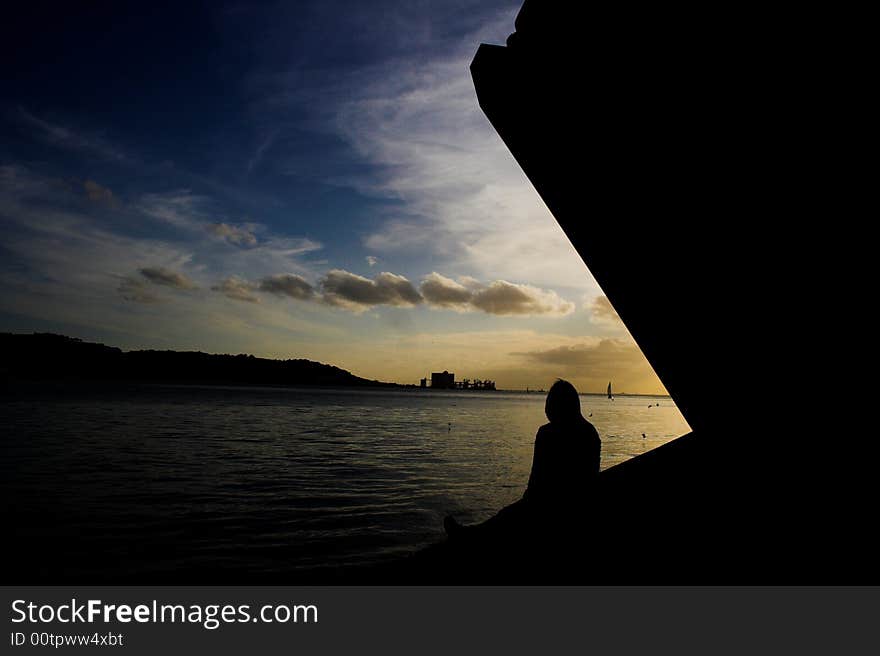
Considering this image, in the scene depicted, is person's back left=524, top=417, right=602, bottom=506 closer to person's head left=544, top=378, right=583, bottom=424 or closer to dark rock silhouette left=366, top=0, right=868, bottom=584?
person's head left=544, top=378, right=583, bottom=424

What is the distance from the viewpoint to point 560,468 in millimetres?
4305

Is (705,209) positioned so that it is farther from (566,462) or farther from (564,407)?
(566,462)

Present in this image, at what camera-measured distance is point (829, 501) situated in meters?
2.13

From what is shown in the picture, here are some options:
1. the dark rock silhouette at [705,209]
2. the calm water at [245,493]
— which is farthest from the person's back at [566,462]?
the calm water at [245,493]

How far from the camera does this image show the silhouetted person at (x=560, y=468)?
162 inches

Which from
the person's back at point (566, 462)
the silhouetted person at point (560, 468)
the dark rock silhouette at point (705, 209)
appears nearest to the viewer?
the dark rock silhouette at point (705, 209)

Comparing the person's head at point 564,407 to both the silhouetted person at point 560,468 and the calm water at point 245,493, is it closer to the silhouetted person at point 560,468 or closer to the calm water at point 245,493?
the silhouetted person at point 560,468

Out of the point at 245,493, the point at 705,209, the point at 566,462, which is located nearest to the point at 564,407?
the point at 566,462

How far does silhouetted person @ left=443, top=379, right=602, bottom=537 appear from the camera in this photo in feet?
13.5

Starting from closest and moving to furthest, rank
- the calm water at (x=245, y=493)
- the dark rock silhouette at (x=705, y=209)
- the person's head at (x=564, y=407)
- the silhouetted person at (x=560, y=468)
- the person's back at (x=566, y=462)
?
1. the dark rock silhouette at (x=705, y=209)
2. the silhouetted person at (x=560, y=468)
3. the person's back at (x=566, y=462)
4. the person's head at (x=564, y=407)
5. the calm water at (x=245, y=493)

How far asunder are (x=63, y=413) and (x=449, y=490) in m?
42.9

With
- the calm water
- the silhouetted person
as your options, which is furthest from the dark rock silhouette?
the calm water

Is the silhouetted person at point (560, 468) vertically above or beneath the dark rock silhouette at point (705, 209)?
beneath

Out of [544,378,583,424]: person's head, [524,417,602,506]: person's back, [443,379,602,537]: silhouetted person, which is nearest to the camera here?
[443,379,602,537]: silhouetted person
